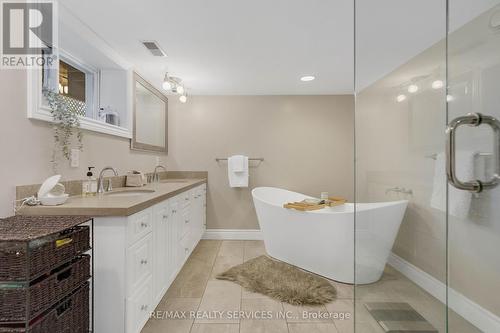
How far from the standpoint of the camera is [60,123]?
1504mm

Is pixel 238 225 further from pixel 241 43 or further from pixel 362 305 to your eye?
pixel 241 43

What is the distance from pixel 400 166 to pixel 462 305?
3.00 ft

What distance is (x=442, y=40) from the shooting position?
57.6 inches

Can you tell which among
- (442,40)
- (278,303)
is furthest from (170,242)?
(442,40)

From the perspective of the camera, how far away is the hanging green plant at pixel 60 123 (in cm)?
146

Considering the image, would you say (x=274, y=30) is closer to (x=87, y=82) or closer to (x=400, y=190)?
(x=400, y=190)

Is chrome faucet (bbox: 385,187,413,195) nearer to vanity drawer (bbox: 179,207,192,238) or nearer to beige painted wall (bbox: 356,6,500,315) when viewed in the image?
beige painted wall (bbox: 356,6,500,315)

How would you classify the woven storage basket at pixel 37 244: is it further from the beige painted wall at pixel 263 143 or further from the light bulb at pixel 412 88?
the beige painted wall at pixel 263 143

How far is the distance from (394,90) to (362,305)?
1.60 meters

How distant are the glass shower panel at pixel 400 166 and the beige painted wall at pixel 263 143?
149 cm

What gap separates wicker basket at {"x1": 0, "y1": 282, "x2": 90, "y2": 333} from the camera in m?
0.84

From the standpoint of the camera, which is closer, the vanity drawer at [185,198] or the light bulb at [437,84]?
the light bulb at [437,84]

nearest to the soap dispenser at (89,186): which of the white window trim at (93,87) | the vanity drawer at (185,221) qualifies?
the white window trim at (93,87)

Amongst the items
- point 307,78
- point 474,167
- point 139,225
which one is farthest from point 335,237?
point 307,78
